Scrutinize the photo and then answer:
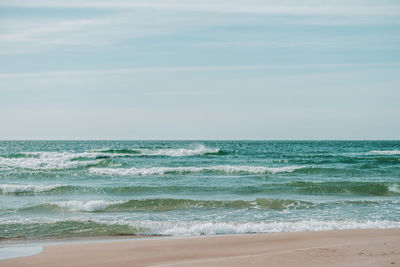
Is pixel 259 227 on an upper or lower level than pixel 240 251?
lower

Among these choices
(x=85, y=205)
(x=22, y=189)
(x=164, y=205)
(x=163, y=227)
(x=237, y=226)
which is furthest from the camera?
(x=22, y=189)

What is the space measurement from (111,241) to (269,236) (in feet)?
10.2

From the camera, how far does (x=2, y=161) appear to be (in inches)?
1323

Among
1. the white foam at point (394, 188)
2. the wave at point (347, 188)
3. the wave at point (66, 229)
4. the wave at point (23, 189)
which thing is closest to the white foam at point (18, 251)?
the wave at point (66, 229)

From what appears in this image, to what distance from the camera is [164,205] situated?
43.8 ft

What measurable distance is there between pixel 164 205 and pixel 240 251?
20.0 feet

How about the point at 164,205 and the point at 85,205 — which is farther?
the point at 164,205

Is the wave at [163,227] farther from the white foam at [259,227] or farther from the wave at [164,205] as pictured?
the wave at [164,205]

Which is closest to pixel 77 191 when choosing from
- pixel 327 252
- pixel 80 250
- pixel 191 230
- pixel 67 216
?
pixel 67 216

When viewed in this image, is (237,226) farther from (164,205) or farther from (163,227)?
(164,205)

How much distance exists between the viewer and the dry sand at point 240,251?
615 centimetres

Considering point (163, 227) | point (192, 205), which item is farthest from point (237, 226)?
point (192, 205)

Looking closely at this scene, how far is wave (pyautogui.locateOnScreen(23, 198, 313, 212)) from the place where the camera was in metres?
13.0

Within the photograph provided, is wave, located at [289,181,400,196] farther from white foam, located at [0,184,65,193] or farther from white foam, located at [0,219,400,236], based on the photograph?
white foam, located at [0,184,65,193]
